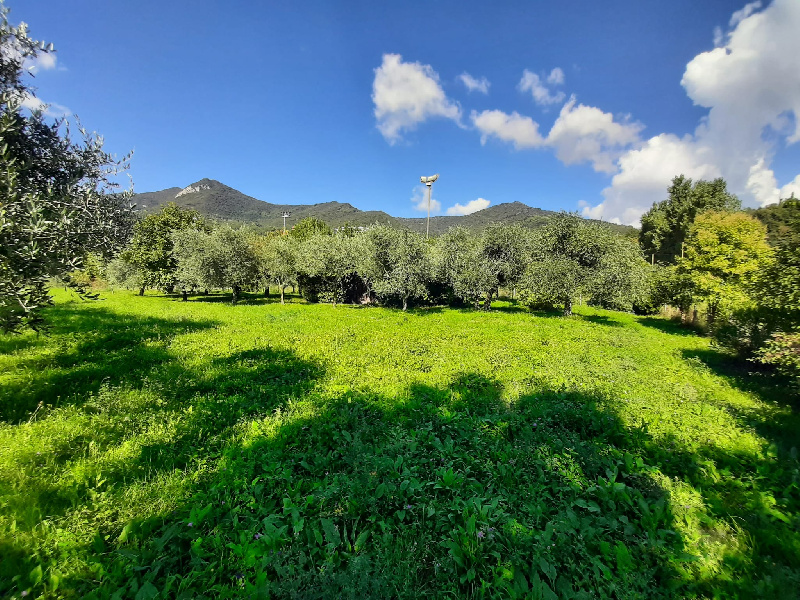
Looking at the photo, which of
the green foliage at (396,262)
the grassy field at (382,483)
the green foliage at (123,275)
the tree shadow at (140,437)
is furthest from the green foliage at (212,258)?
the tree shadow at (140,437)

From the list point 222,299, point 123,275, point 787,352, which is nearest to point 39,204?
point 787,352

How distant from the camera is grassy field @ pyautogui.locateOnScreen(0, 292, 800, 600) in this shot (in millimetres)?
3861

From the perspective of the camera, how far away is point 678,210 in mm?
59125

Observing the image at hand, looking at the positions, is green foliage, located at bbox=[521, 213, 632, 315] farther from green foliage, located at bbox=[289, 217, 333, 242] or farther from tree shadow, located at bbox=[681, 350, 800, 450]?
green foliage, located at bbox=[289, 217, 333, 242]

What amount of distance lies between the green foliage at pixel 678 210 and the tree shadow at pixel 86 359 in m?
60.5

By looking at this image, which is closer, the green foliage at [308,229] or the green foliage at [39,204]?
the green foliage at [39,204]

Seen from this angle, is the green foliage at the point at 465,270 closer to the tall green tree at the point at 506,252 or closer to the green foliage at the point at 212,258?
the tall green tree at the point at 506,252

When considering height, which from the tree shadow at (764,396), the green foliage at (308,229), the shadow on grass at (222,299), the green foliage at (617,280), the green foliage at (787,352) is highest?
the green foliage at (308,229)

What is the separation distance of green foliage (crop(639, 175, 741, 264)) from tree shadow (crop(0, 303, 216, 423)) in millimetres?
60498

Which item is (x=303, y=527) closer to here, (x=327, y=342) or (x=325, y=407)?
(x=325, y=407)

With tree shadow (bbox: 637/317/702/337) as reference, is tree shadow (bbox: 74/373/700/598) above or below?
above

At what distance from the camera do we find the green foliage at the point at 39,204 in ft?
19.4

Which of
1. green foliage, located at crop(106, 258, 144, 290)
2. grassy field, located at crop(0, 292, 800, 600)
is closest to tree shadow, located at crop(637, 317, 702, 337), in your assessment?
grassy field, located at crop(0, 292, 800, 600)

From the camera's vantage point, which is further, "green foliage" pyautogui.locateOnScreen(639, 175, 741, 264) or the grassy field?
"green foliage" pyautogui.locateOnScreen(639, 175, 741, 264)
